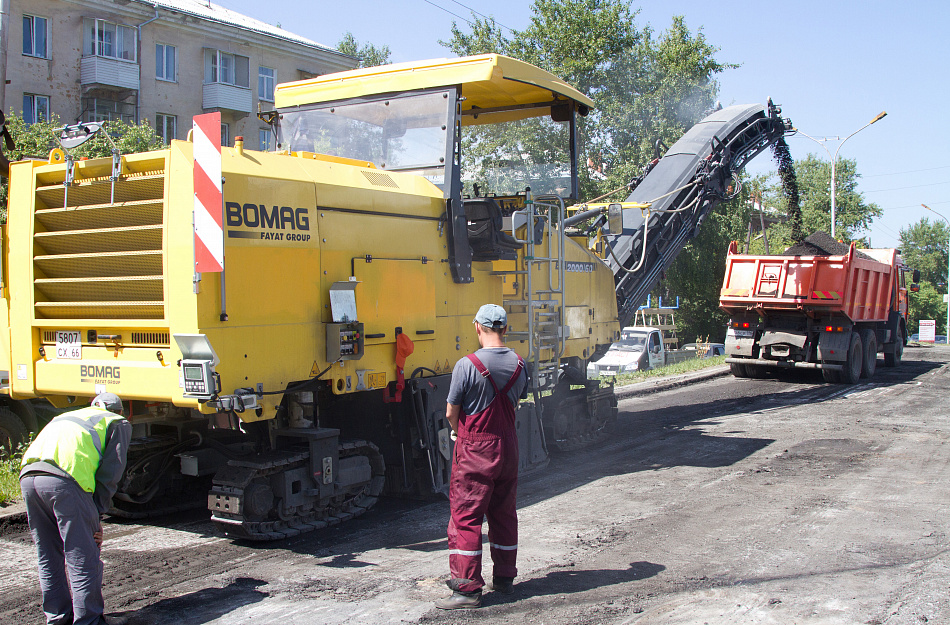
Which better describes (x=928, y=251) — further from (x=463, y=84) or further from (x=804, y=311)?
(x=463, y=84)

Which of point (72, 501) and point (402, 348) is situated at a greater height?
point (402, 348)

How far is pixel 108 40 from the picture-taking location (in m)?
28.2

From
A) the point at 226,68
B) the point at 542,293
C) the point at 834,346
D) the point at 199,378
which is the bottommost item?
the point at 834,346

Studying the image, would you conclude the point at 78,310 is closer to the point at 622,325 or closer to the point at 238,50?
the point at 622,325

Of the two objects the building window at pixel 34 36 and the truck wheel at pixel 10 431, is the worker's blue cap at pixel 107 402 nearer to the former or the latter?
the truck wheel at pixel 10 431

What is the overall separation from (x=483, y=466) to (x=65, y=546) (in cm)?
224

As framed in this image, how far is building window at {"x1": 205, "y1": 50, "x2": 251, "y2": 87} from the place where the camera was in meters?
30.9

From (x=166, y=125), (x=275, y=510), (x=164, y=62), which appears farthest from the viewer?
(x=166, y=125)

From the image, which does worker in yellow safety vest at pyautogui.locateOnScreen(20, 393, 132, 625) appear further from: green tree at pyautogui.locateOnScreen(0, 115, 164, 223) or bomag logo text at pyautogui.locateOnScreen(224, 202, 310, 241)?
green tree at pyautogui.locateOnScreen(0, 115, 164, 223)

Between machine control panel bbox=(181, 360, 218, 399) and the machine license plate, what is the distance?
1303 millimetres

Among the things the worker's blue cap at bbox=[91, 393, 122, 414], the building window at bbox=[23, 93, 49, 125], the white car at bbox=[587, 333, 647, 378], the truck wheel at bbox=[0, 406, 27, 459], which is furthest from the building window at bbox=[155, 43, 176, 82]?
the worker's blue cap at bbox=[91, 393, 122, 414]

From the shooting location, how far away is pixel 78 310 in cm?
568

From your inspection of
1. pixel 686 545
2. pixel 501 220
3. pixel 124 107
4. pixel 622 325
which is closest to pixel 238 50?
pixel 124 107

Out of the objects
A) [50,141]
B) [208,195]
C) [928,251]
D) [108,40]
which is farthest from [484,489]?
[928,251]
